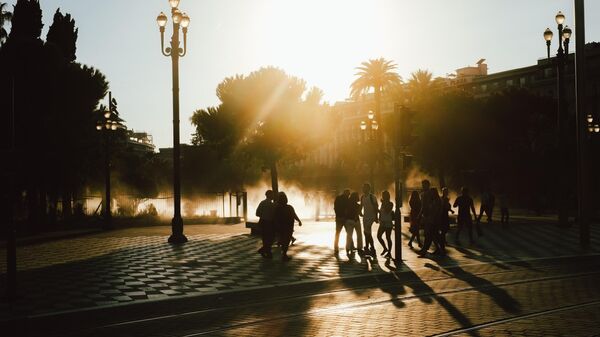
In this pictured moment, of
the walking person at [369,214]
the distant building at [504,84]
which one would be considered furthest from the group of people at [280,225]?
the distant building at [504,84]

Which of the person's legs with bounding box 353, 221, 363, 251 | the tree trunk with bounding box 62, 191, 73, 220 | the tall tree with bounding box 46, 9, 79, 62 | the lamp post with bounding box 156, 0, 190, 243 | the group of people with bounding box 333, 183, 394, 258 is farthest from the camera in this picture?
the tall tree with bounding box 46, 9, 79, 62

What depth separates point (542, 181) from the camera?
4509 cm

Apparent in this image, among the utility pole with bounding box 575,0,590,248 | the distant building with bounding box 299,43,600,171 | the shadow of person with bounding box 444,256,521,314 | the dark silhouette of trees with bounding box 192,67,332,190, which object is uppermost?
the distant building with bounding box 299,43,600,171

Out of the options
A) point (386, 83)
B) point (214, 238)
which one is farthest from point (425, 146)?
point (214, 238)

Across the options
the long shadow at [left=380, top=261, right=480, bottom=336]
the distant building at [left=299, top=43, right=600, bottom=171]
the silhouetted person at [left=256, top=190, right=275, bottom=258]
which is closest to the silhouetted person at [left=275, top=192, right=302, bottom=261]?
the silhouetted person at [left=256, top=190, right=275, bottom=258]

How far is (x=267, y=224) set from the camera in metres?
16.5

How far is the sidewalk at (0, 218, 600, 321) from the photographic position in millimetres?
10477

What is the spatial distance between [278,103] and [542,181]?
63.8ft

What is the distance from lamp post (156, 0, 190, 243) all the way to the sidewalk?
688 mm

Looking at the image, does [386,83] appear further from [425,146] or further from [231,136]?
[231,136]

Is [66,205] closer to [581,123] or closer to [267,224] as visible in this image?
[267,224]

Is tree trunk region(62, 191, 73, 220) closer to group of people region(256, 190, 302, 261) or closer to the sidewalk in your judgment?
the sidewalk

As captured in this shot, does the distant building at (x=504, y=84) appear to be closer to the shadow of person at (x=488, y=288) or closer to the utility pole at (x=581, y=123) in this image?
the utility pole at (x=581, y=123)

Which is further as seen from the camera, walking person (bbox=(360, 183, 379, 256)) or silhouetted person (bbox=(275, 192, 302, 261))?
walking person (bbox=(360, 183, 379, 256))
